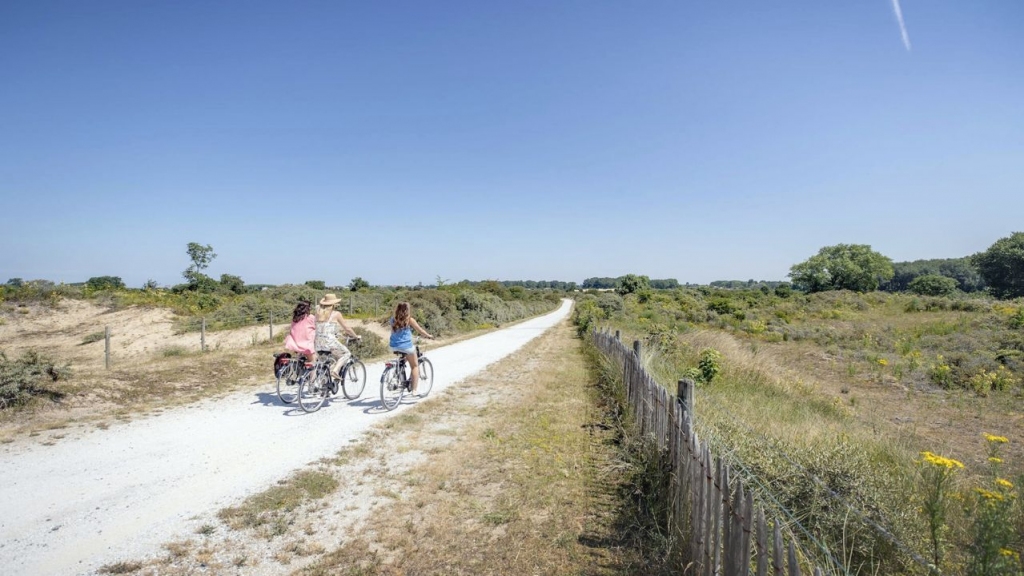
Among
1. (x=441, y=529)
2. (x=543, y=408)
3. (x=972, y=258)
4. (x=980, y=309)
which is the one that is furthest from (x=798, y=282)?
(x=441, y=529)

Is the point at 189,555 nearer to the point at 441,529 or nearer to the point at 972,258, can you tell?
the point at 441,529

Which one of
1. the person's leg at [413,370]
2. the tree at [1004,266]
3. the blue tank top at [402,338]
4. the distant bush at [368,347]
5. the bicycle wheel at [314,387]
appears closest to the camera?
the bicycle wheel at [314,387]

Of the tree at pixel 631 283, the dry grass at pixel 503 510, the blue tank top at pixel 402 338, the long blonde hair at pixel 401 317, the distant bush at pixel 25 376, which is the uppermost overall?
the tree at pixel 631 283

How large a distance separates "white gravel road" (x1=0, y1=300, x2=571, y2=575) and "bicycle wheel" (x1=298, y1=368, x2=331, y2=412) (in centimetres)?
20

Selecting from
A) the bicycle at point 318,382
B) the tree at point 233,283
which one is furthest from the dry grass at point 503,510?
the tree at point 233,283

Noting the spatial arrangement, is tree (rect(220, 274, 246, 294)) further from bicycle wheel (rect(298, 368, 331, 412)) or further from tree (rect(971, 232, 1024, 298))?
tree (rect(971, 232, 1024, 298))

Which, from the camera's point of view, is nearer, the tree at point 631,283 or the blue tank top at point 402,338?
the blue tank top at point 402,338

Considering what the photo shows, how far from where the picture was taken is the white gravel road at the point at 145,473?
3822mm

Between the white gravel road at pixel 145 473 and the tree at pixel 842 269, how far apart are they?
7746 cm

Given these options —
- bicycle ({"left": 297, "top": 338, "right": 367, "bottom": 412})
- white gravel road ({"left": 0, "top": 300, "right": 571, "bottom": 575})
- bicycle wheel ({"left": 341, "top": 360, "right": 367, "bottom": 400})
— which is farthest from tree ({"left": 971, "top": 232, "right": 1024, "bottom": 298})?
white gravel road ({"left": 0, "top": 300, "right": 571, "bottom": 575})

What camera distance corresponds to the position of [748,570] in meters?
2.57

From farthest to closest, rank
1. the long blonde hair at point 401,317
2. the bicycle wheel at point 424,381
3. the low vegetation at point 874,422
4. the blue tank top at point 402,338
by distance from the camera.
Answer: the bicycle wheel at point 424,381
the blue tank top at point 402,338
the long blonde hair at point 401,317
the low vegetation at point 874,422

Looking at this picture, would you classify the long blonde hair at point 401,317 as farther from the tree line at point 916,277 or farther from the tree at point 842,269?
the tree at point 842,269

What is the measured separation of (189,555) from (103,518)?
4.35 feet
